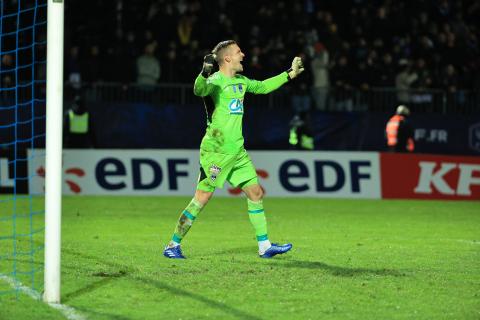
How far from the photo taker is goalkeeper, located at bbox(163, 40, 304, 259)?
10055 mm

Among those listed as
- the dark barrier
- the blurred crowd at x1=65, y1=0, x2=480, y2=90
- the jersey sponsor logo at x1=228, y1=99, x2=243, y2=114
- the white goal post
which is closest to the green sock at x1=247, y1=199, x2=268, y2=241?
the jersey sponsor logo at x1=228, y1=99, x2=243, y2=114

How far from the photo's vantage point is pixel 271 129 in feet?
77.0

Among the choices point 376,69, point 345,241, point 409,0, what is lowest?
point 345,241

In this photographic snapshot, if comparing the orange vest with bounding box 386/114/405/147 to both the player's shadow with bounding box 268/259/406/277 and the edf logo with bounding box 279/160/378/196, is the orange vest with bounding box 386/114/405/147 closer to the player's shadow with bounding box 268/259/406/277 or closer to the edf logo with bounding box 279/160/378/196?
the edf logo with bounding box 279/160/378/196

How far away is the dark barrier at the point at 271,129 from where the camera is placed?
74.4 ft

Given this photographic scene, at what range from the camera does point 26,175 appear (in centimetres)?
1925

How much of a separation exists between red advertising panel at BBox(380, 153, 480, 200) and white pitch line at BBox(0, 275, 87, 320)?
43.1 ft

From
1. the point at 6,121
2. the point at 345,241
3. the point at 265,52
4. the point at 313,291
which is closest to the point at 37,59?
the point at 6,121

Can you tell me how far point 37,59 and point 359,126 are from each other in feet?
26.5

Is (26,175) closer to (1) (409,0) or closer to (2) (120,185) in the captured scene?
(2) (120,185)

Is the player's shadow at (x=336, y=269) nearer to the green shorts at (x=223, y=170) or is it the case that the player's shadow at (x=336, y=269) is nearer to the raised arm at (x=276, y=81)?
the green shorts at (x=223, y=170)

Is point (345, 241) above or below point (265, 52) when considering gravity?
below

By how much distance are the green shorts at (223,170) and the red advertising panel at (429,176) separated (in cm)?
1083

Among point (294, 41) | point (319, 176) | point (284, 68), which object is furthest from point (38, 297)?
point (294, 41)
